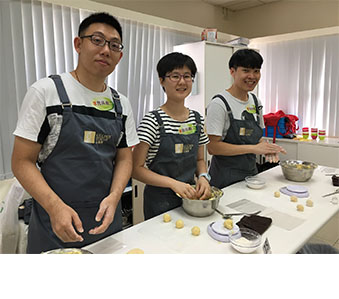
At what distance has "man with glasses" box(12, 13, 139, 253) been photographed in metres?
0.98

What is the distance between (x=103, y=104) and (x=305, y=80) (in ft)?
11.9

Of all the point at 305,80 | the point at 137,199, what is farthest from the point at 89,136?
the point at 305,80

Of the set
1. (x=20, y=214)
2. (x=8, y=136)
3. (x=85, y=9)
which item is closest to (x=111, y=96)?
(x=20, y=214)

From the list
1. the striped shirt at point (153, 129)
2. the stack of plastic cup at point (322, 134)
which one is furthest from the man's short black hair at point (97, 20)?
the stack of plastic cup at point (322, 134)

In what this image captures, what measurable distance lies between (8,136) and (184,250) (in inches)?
77.5

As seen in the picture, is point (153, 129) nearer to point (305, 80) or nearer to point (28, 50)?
point (28, 50)

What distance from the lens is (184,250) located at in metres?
0.97

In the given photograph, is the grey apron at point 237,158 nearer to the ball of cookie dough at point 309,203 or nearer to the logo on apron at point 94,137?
the ball of cookie dough at point 309,203

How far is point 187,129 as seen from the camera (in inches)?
57.2

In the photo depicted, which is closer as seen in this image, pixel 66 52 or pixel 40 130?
pixel 40 130

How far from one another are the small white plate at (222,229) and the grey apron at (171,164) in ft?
1.23

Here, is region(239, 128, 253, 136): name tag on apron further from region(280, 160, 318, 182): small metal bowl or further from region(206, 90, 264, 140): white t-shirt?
region(280, 160, 318, 182): small metal bowl

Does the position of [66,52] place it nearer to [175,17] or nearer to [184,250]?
[175,17]

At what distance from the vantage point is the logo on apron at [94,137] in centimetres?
108
